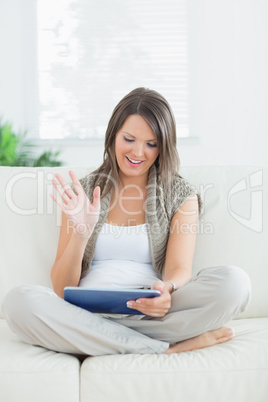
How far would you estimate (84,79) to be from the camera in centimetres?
406

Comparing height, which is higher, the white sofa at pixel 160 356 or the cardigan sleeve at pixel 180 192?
the cardigan sleeve at pixel 180 192

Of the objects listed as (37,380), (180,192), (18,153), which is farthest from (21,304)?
(18,153)

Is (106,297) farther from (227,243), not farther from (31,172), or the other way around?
(31,172)

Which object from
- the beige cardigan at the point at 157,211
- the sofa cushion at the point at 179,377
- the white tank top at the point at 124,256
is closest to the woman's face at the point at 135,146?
the beige cardigan at the point at 157,211

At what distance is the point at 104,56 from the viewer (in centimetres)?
404

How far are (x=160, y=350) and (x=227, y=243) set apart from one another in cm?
62

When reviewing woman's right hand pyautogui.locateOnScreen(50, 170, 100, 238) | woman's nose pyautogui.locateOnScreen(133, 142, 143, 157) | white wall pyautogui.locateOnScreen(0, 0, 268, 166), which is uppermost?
white wall pyautogui.locateOnScreen(0, 0, 268, 166)

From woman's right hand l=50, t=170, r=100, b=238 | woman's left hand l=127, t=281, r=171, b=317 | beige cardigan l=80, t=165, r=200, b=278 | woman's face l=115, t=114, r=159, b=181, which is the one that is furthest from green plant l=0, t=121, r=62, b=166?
woman's left hand l=127, t=281, r=171, b=317

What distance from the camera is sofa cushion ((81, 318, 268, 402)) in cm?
147

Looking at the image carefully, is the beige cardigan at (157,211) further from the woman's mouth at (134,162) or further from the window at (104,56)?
the window at (104,56)

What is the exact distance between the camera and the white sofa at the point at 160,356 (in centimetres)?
147

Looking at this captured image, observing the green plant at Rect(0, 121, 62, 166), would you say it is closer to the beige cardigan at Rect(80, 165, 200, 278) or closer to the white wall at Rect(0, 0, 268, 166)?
the white wall at Rect(0, 0, 268, 166)

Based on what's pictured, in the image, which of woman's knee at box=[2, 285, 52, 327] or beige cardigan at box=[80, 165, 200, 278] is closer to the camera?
woman's knee at box=[2, 285, 52, 327]

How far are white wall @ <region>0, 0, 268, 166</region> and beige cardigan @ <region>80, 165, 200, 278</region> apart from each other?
1978 millimetres
